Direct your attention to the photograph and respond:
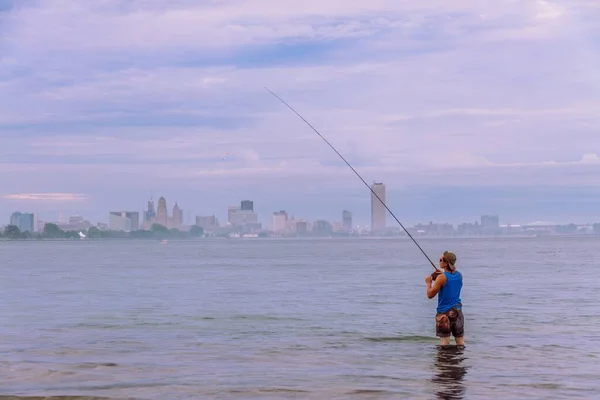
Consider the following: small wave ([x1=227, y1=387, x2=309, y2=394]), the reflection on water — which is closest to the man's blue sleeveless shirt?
the reflection on water

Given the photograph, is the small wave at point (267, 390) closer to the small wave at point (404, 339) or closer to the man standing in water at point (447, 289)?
the man standing in water at point (447, 289)

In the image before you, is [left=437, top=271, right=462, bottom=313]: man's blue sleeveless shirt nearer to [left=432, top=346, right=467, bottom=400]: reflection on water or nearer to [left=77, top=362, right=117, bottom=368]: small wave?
[left=432, top=346, right=467, bottom=400]: reflection on water

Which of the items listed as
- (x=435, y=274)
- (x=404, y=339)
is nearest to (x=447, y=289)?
(x=435, y=274)

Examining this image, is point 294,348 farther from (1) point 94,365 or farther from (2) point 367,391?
(2) point 367,391

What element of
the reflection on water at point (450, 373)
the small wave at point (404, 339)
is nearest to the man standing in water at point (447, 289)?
the reflection on water at point (450, 373)

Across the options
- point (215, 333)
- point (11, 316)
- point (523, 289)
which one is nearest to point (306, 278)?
point (523, 289)

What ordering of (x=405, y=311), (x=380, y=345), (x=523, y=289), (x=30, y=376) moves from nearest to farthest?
(x=30, y=376)
(x=380, y=345)
(x=405, y=311)
(x=523, y=289)

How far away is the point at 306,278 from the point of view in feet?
174

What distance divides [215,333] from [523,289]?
22389mm

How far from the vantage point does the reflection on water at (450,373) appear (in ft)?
43.9

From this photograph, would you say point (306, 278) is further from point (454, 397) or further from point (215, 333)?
point (454, 397)

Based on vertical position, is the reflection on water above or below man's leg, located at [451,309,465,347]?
below

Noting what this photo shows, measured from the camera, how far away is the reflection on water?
1338 cm

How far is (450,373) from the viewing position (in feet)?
49.9
